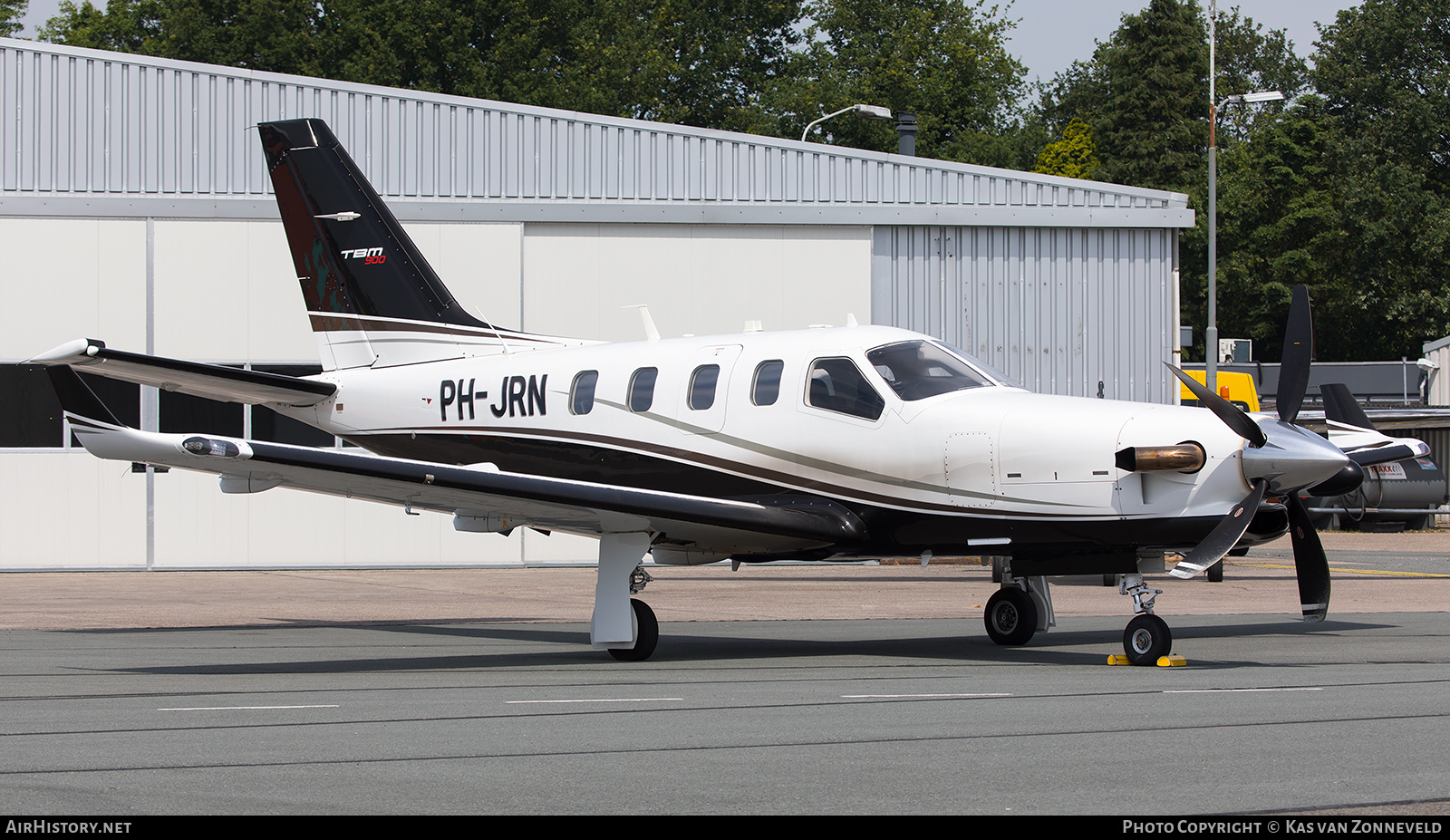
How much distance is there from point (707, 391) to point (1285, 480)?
16.0 feet

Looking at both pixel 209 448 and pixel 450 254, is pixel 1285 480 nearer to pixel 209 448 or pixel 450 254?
pixel 209 448

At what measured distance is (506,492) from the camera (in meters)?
11.0

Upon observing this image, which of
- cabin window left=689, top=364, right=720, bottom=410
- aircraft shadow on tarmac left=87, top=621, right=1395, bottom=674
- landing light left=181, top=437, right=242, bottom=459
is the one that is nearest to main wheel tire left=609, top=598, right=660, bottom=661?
aircraft shadow on tarmac left=87, top=621, right=1395, bottom=674

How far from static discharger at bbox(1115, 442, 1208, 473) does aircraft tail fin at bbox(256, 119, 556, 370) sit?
6.77 meters

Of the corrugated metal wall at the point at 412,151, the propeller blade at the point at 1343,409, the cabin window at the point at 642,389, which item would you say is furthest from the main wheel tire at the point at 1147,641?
the corrugated metal wall at the point at 412,151

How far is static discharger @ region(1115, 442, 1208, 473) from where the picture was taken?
10.4m

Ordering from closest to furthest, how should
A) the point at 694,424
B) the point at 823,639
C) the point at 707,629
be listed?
the point at 694,424
the point at 823,639
the point at 707,629

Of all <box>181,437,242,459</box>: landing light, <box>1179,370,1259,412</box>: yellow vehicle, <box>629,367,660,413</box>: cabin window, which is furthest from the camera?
<box>1179,370,1259,412</box>: yellow vehicle

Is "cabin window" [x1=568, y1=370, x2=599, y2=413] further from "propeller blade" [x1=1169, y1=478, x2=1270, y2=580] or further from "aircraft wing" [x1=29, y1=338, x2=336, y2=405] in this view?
"propeller blade" [x1=1169, y1=478, x2=1270, y2=580]

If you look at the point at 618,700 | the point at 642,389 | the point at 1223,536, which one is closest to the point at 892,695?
the point at 618,700

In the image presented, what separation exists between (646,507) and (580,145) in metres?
14.9

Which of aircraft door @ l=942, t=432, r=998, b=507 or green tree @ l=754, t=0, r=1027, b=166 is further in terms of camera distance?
green tree @ l=754, t=0, r=1027, b=166
